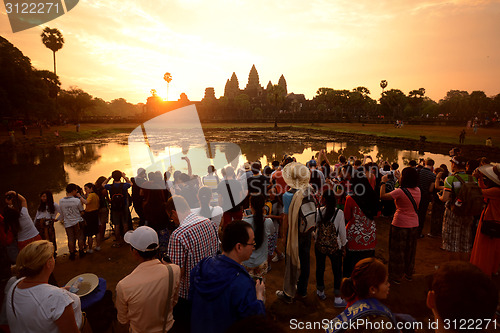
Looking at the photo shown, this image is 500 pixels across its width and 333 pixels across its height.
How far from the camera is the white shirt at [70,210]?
517 cm

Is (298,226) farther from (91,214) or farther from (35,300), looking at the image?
(91,214)

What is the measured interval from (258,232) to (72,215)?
4.33m

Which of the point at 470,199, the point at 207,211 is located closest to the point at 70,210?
the point at 207,211

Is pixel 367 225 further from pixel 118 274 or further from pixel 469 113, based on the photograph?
pixel 469 113

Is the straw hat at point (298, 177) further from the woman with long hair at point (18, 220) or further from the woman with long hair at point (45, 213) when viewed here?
the woman with long hair at point (45, 213)

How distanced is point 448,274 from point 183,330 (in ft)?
9.35

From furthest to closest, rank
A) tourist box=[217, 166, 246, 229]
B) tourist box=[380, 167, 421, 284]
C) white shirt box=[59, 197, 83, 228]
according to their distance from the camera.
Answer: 1. white shirt box=[59, 197, 83, 228]
2. tourist box=[217, 166, 246, 229]
3. tourist box=[380, 167, 421, 284]

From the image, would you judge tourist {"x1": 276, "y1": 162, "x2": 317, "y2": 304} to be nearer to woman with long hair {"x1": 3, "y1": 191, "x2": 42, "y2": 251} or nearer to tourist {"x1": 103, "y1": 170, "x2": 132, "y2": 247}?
tourist {"x1": 103, "y1": 170, "x2": 132, "y2": 247}

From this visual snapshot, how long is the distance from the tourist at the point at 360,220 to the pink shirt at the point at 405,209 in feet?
1.84

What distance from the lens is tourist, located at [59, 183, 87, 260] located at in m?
5.19

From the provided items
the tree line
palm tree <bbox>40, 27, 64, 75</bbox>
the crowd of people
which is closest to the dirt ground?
the crowd of people

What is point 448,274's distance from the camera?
1.41 meters

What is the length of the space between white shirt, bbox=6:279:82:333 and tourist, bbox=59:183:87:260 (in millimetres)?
3751

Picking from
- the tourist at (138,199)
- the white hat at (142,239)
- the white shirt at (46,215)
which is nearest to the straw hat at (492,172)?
the white hat at (142,239)
